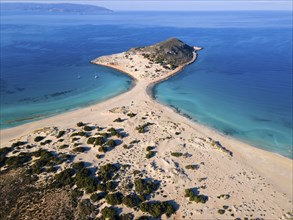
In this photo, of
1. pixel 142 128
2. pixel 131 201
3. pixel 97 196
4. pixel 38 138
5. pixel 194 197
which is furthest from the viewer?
pixel 142 128

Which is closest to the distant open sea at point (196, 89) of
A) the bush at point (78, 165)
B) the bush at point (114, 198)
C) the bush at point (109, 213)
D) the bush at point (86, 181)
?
the bush at point (78, 165)

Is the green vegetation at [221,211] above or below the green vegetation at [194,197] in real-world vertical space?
below

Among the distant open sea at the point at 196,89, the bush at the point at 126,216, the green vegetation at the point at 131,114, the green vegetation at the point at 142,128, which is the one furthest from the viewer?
the distant open sea at the point at 196,89

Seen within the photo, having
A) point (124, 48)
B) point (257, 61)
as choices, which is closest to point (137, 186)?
point (257, 61)

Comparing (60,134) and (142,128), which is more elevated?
(142,128)

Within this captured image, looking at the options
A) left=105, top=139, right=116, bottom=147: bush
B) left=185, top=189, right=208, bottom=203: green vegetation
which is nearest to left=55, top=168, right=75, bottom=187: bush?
left=105, top=139, right=116, bottom=147: bush

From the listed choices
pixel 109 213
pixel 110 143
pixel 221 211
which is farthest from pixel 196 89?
pixel 109 213

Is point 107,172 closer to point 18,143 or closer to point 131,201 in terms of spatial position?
point 131,201

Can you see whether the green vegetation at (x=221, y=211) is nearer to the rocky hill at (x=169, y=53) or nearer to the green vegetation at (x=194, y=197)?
the green vegetation at (x=194, y=197)
